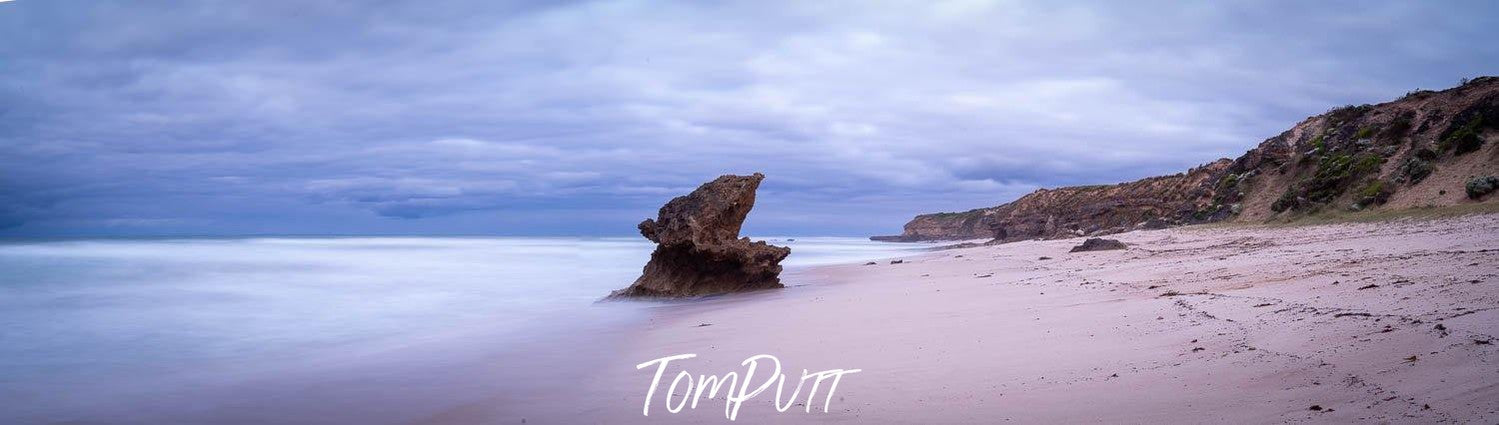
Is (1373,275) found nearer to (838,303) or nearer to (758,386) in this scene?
(758,386)

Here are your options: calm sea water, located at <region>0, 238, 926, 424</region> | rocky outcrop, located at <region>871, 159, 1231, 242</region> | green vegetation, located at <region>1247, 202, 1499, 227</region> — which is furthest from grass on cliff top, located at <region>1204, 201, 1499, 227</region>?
calm sea water, located at <region>0, 238, 926, 424</region>

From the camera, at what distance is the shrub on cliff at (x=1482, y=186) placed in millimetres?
19000

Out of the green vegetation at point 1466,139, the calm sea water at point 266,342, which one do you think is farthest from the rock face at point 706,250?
the green vegetation at point 1466,139

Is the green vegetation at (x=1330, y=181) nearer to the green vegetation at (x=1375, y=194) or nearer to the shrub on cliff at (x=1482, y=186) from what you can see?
the green vegetation at (x=1375, y=194)

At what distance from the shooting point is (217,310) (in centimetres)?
1402

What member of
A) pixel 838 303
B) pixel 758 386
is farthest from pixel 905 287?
pixel 758 386

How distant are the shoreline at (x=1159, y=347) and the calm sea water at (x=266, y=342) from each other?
167 centimetres

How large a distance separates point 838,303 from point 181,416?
7532 mm

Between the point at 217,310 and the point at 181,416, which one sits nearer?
the point at 181,416

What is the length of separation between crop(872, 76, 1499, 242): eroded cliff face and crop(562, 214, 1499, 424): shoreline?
1511 cm

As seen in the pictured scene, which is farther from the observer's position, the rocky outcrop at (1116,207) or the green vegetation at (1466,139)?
the rocky outcrop at (1116,207)

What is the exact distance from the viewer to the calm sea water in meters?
6.32

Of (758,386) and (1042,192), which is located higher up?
(1042,192)

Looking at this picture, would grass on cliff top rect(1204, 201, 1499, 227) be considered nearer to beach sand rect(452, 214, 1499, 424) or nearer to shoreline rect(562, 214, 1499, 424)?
shoreline rect(562, 214, 1499, 424)
